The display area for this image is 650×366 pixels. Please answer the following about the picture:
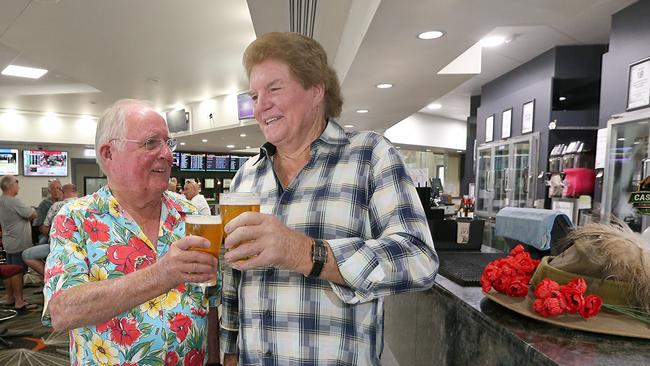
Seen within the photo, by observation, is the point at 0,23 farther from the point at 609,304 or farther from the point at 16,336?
the point at 609,304

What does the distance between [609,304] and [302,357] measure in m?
0.99

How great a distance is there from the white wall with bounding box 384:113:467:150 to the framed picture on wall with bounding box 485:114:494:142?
9.27 ft

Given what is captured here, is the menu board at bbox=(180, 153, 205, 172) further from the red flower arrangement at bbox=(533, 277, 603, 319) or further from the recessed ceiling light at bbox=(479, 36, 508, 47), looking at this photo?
the red flower arrangement at bbox=(533, 277, 603, 319)

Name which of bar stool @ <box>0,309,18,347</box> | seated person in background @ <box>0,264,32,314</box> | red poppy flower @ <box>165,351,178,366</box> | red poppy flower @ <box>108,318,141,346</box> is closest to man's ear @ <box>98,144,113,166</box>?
red poppy flower @ <box>108,318,141,346</box>

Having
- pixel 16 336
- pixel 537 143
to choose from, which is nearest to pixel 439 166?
pixel 537 143

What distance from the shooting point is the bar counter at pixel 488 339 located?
1009mm

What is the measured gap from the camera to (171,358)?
1.31 m

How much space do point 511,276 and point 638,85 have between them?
13.4ft

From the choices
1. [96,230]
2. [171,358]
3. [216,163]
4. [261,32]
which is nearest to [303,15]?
[261,32]

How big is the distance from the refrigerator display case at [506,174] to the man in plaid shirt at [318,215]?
6.27 metres

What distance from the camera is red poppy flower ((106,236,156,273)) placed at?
4.21 feet

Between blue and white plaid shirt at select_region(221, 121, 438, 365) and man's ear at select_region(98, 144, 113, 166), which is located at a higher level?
man's ear at select_region(98, 144, 113, 166)

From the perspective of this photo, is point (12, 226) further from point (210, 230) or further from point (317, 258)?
point (317, 258)

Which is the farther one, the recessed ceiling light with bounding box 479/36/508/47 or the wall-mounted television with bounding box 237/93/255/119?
the wall-mounted television with bounding box 237/93/255/119
